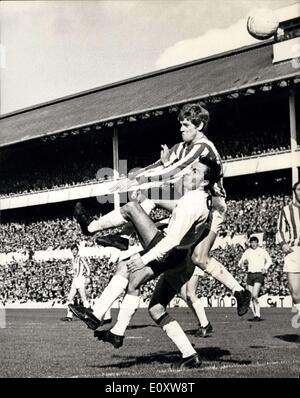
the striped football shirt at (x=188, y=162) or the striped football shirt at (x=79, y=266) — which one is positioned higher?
the striped football shirt at (x=188, y=162)

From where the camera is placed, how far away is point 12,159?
28.8m

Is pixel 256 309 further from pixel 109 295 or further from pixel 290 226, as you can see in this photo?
pixel 109 295

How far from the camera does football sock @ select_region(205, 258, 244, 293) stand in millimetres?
7886

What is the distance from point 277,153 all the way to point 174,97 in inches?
130

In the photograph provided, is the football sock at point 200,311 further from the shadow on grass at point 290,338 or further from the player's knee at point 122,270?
the player's knee at point 122,270

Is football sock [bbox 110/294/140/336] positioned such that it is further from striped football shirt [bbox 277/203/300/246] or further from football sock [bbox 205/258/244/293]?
striped football shirt [bbox 277/203/300/246]

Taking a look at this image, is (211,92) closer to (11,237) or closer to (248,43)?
(248,43)

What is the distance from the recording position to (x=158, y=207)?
7.76 metres

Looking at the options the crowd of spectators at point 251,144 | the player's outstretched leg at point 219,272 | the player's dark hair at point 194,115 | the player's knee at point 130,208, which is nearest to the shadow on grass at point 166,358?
the player's outstretched leg at point 219,272

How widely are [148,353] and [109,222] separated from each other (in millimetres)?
1883

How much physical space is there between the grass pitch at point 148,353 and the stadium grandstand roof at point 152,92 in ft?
28.0

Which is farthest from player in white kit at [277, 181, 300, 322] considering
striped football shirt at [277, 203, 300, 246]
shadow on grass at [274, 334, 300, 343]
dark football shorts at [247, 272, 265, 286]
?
dark football shorts at [247, 272, 265, 286]

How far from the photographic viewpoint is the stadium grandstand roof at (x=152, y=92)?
19812 mm

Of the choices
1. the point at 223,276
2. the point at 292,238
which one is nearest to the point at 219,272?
the point at 223,276
